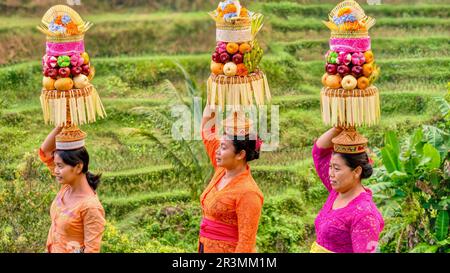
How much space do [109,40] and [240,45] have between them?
6.97 m

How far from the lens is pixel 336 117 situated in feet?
14.4

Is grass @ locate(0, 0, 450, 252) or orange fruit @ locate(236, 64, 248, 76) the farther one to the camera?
grass @ locate(0, 0, 450, 252)

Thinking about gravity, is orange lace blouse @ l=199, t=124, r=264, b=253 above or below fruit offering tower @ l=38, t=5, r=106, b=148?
below

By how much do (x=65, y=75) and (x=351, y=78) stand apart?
1.31 metres

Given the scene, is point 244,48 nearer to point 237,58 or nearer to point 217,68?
point 237,58

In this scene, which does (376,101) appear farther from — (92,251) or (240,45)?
(92,251)

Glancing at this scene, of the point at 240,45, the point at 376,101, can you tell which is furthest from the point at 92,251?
the point at 376,101

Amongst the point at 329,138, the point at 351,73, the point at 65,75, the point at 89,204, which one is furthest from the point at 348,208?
the point at 65,75

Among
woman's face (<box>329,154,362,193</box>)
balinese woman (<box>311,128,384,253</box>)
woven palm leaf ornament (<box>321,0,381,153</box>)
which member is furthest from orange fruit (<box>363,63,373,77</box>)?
woman's face (<box>329,154,362,193</box>)

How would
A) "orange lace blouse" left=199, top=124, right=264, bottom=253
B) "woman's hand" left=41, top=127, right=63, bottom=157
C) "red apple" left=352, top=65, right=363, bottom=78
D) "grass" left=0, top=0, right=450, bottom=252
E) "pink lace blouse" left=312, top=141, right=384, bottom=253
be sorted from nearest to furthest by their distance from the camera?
"pink lace blouse" left=312, top=141, right=384, bottom=253 < "red apple" left=352, top=65, right=363, bottom=78 < "orange lace blouse" left=199, top=124, right=264, bottom=253 < "woman's hand" left=41, top=127, right=63, bottom=157 < "grass" left=0, top=0, right=450, bottom=252

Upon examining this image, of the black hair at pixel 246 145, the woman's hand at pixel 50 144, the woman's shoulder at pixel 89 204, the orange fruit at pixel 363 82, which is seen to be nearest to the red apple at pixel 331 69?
the orange fruit at pixel 363 82

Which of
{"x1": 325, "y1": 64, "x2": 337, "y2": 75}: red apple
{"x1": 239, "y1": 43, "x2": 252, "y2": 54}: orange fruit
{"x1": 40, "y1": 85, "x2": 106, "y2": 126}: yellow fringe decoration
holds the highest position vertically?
{"x1": 239, "y1": 43, "x2": 252, "y2": 54}: orange fruit

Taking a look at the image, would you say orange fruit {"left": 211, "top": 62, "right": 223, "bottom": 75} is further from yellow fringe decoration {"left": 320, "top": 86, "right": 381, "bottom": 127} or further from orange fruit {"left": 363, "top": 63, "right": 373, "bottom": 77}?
A: orange fruit {"left": 363, "top": 63, "right": 373, "bottom": 77}

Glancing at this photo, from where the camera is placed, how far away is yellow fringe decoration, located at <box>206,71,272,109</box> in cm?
462
